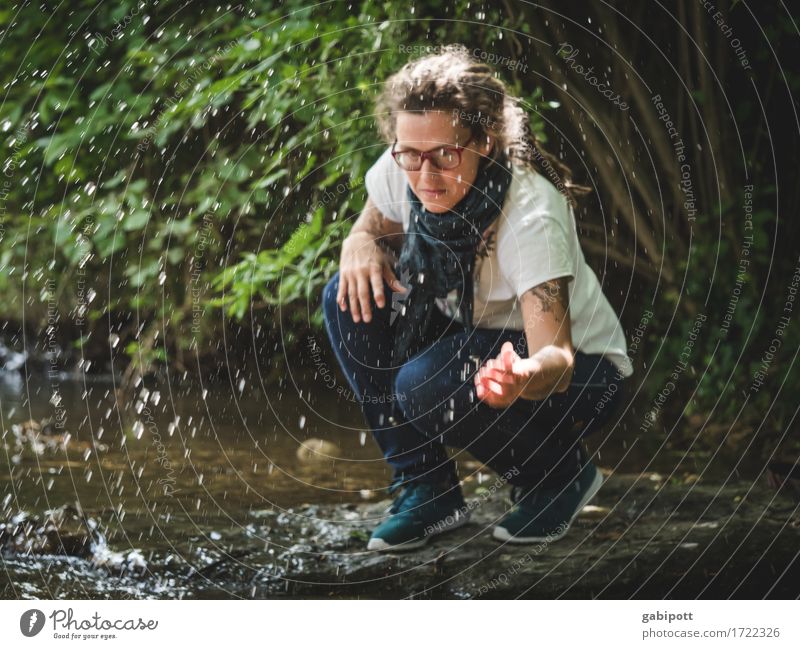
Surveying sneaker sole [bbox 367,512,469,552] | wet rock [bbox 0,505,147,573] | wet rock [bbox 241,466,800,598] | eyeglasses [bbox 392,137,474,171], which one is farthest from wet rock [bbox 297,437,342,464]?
eyeglasses [bbox 392,137,474,171]

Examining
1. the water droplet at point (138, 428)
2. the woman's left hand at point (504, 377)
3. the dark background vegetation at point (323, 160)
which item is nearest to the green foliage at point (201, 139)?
the dark background vegetation at point (323, 160)

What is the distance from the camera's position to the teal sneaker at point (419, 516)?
41.5 inches

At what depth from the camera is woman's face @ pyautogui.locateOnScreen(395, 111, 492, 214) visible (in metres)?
1.01

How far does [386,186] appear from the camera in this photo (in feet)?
3.47

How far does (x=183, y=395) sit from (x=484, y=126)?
24.8 inches

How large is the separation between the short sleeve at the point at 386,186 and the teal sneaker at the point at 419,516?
32 centimetres

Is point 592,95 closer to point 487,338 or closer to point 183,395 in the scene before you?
point 487,338

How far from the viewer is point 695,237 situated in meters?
1.43

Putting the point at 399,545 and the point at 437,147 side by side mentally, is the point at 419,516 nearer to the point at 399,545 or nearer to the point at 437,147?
the point at 399,545

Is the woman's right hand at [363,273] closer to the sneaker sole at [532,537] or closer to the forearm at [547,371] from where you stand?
the forearm at [547,371]

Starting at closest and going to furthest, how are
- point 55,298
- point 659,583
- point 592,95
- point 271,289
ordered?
point 659,583, point 271,289, point 592,95, point 55,298

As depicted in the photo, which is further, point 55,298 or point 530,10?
point 55,298

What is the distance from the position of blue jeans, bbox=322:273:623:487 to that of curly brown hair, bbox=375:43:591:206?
20 cm

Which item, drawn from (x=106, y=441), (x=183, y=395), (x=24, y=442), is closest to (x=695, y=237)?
(x=183, y=395)
